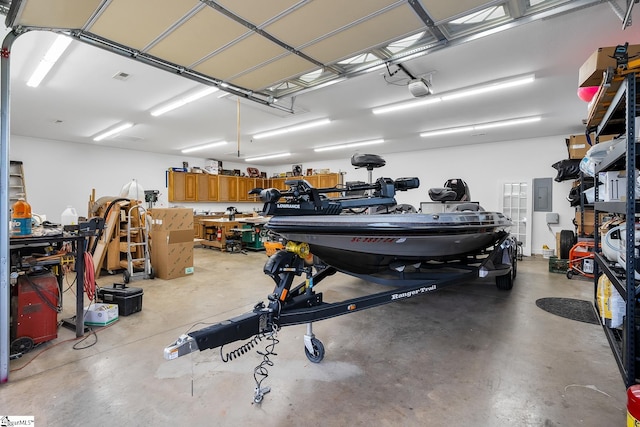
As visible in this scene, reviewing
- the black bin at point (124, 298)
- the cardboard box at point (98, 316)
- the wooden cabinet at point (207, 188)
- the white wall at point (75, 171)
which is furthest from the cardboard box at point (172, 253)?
the wooden cabinet at point (207, 188)

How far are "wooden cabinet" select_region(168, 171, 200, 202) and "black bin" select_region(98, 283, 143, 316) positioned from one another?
7.29 metres

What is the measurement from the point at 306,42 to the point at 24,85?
4564 millimetres

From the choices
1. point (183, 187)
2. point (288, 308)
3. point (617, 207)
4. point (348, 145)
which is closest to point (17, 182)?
point (183, 187)

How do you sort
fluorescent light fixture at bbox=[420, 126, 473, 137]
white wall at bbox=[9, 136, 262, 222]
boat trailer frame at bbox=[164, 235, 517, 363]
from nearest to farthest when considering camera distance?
boat trailer frame at bbox=[164, 235, 517, 363] → fluorescent light fixture at bbox=[420, 126, 473, 137] → white wall at bbox=[9, 136, 262, 222]

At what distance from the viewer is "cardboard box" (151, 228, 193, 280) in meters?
4.97

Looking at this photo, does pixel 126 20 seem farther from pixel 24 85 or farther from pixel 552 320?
pixel 552 320

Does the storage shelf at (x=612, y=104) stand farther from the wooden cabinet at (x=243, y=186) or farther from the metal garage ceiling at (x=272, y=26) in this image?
the wooden cabinet at (x=243, y=186)

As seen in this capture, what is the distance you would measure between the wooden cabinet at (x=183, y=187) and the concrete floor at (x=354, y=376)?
727cm

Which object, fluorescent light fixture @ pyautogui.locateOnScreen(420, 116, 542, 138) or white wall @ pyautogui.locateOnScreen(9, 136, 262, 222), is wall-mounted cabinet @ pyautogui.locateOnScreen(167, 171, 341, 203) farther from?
fluorescent light fixture @ pyautogui.locateOnScreen(420, 116, 542, 138)

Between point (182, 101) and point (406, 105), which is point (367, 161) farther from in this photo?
point (182, 101)

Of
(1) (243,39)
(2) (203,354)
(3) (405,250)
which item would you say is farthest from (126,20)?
(3) (405,250)

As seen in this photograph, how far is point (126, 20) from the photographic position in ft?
8.63

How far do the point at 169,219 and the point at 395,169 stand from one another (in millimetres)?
7644

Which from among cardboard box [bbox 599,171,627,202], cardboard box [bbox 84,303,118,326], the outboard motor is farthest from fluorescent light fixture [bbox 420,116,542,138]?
cardboard box [bbox 84,303,118,326]
